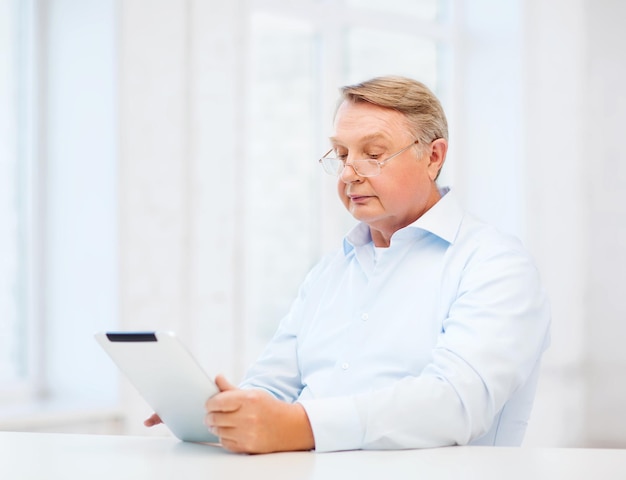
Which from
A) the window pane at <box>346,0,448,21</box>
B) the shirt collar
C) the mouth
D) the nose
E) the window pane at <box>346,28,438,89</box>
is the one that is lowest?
the shirt collar

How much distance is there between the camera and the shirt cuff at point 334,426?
60.7 inches

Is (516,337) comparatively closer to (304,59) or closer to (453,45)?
(304,59)

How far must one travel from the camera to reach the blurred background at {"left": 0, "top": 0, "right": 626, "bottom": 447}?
332cm

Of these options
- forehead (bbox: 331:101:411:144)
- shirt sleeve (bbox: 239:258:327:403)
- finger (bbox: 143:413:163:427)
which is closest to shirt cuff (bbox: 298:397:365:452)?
finger (bbox: 143:413:163:427)

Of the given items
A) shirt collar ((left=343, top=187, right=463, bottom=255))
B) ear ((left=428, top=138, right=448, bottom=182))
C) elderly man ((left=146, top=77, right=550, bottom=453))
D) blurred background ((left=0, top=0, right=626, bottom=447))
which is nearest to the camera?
elderly man ((left=146, top=77, right=550, bottom=453))

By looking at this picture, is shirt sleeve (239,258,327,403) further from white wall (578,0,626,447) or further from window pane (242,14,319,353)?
white wall (578,0,626,447)

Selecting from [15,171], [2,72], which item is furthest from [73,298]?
[2,72]

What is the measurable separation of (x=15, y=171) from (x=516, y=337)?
233cm

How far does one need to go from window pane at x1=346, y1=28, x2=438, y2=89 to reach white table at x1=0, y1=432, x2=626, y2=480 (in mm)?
3307

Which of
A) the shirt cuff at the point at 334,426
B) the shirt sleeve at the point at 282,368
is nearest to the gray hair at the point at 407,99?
the shirt sleeve at the point at 282,368

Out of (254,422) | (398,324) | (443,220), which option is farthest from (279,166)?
(254,422)

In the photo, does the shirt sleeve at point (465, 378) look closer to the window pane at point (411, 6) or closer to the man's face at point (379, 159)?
the man's face at point (379, 159)

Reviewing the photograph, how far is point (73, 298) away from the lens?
11.2 feet

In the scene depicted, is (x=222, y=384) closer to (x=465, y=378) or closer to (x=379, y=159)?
(x=465, y=378)
